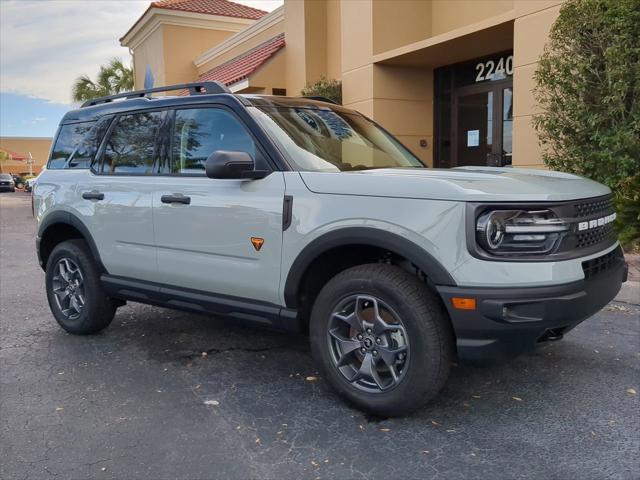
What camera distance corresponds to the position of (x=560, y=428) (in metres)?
3.21

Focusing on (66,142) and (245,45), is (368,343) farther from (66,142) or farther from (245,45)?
(245,45)

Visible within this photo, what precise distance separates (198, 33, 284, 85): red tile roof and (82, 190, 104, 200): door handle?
1042 cm

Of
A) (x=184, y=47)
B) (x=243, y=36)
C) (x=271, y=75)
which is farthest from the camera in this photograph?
(x=184, y=47)

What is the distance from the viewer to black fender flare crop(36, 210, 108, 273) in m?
4.80

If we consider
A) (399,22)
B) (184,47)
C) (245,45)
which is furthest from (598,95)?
(184,47)

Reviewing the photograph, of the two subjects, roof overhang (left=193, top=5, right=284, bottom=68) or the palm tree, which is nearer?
roof overhang (left=193, top=5, right=284, bottom=68)

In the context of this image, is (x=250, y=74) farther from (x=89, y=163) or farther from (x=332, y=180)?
(x=332, y=180)

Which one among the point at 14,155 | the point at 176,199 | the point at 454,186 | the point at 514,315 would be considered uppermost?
the point at 14,155

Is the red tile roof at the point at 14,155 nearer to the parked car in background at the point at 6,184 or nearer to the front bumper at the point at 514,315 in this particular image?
the parked car in background at the point at 6,184

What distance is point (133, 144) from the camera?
465 cm

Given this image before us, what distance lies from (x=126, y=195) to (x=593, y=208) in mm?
3185

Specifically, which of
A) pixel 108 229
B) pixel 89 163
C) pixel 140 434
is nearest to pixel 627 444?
pixel 140 434

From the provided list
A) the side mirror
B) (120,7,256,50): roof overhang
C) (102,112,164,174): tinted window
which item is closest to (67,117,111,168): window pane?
(102,112,164,174): tinted window

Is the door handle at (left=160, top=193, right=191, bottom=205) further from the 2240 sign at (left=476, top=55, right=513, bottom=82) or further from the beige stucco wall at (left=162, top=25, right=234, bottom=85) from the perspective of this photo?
the beige stucco wall at (left=162, top=25, right=234, bottom=85)
